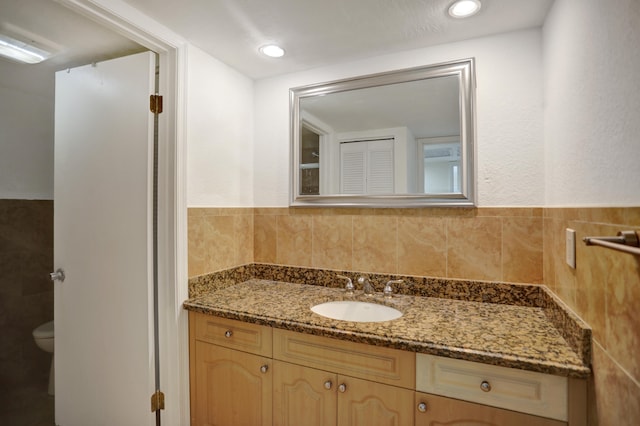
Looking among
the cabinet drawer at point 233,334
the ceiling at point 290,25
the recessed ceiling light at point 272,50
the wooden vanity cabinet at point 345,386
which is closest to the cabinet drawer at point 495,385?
the wooden vanity cabinet at point 345,386

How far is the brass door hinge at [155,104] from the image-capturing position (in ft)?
5.27

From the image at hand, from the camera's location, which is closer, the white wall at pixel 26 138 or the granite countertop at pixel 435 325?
the granite countertop at pixel 435 325

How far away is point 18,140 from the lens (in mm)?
2533

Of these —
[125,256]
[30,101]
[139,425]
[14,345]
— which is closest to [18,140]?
[30,101]

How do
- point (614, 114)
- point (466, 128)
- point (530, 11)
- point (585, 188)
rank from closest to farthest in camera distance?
point (614, 114) → point (585, 188) → point (530, 11) → point (466, 128)

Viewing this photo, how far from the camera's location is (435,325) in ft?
4.15

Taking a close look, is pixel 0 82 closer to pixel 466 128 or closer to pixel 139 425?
pixel 139 425

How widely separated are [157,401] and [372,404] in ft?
3.65

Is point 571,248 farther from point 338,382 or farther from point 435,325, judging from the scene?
point 338,382

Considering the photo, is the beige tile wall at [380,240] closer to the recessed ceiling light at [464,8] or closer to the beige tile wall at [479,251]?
the beige tile wall at [479,251]

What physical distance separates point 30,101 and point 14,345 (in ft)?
6.12

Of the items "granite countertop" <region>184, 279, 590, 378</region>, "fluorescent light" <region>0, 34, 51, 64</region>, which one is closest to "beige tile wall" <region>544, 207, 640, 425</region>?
"granite countertop" <region>184, 279, 590, 378</region>

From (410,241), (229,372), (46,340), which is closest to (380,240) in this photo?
(410,241)

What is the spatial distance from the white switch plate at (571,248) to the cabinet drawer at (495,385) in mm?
361
